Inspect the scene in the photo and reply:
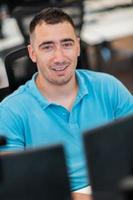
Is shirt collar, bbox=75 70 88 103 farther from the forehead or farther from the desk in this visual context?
the desk

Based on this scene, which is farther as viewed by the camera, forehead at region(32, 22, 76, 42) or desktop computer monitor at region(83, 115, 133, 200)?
forehead at region(32, 22, 76, 42)

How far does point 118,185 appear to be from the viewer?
74 centimetres

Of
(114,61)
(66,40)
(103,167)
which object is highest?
(66,40)

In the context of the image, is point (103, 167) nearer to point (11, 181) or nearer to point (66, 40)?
point (11, 181)

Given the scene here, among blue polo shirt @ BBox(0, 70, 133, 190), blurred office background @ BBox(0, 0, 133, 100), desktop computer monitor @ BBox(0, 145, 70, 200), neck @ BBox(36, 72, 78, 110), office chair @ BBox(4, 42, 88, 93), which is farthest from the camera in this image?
blurred office background @ BBox(0, 0, 133, 100)

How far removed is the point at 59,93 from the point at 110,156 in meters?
0.88

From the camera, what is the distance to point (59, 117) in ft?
5.25

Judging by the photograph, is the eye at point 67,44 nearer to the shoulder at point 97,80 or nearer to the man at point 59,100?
the man at point 59,100

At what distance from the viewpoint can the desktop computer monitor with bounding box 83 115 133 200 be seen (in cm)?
78

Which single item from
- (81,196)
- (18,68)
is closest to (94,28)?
(18,68)

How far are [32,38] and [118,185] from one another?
3.48ft

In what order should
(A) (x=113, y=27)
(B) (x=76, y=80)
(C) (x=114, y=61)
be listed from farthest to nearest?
(C) (x=114, y=61), (A) (x=113, y=27), (B) (x=76, y=80)

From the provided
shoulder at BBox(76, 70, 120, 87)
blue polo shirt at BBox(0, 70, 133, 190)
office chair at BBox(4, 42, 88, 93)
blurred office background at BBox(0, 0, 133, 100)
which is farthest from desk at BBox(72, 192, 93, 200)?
blurred office background at BBox(0, 0, 133, 100)

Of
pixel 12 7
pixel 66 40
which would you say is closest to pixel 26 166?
pixel 66 40
